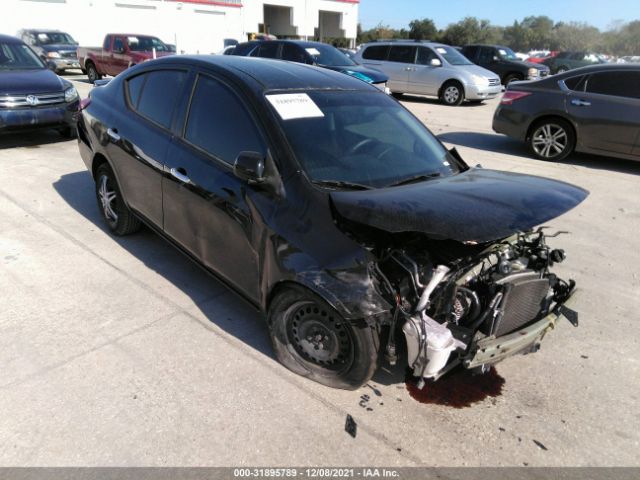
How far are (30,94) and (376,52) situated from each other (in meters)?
11.2

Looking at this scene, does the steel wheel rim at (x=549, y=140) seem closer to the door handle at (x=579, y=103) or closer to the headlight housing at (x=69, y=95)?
the door handle at (x=579, y=103)

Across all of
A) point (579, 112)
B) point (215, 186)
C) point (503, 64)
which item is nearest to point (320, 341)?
point (215, 186)

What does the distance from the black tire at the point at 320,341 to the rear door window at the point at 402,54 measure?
1415 centimetres

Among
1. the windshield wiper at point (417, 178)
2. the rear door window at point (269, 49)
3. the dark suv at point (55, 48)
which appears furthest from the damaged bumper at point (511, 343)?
the dark suv at point (55, 48)

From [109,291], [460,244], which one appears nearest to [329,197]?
[460,244]

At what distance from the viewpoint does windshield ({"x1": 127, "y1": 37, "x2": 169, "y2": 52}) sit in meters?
16.1

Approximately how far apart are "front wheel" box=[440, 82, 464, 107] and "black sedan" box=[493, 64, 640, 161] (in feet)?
20.5

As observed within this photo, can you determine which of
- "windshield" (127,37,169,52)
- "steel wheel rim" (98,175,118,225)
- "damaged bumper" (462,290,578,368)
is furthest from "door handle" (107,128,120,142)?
"windshield" (127,37,169,52)

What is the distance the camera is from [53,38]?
20.5m

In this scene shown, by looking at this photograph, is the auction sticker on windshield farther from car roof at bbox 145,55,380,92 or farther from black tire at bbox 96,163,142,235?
black tire at bbox 96,163,142,235

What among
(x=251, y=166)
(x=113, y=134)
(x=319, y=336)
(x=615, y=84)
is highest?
(x=615, y=84)

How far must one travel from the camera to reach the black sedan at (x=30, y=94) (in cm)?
754

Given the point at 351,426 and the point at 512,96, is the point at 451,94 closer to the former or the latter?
the point at 512,96

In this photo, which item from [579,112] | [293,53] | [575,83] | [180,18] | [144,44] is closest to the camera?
[579,112]
